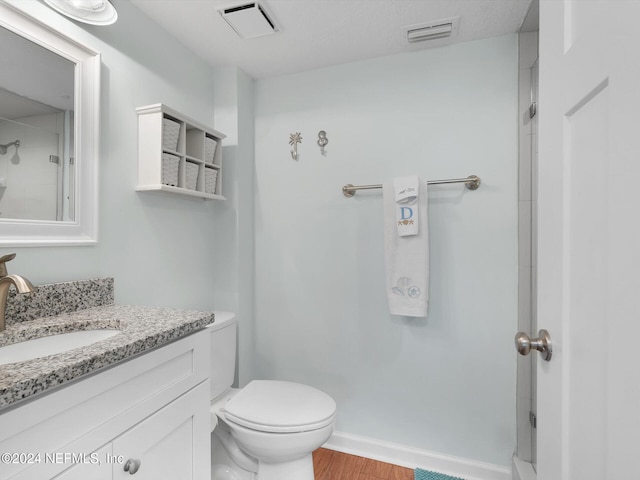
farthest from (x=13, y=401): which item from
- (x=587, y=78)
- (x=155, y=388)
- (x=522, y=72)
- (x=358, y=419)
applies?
(x=522, y=72)

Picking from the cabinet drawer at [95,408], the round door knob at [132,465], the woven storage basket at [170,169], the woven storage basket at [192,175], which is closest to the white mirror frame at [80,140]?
the woven storage basket at [170,169]

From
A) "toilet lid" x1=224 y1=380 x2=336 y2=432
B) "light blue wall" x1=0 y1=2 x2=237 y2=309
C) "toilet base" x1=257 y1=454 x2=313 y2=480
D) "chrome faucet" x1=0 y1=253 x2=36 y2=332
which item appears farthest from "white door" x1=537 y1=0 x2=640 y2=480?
"light blue wall" x1=0 y1=2 x2=237 y2=309

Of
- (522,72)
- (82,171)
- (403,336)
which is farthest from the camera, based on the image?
(403,336)

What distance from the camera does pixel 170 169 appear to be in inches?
58.4

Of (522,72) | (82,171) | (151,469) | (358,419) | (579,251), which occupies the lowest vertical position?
(358,419)

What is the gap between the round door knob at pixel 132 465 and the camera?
754mm

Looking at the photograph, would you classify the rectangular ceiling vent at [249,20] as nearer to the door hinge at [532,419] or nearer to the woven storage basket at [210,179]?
the woven storage basket at [210,179]

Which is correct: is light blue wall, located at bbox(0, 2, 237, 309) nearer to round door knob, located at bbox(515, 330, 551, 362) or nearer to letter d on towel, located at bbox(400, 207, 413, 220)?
letter d on towel, located at bbox(400, 207, 413, 220)

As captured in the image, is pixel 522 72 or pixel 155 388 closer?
pixel 155 388

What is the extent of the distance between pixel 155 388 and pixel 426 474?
1504 mm

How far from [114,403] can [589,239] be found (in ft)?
3.24

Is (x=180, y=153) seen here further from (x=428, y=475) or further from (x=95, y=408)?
(x=428, y=475)

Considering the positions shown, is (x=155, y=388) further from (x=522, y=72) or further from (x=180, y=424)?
(x=522, y=72)

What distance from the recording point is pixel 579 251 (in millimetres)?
584
